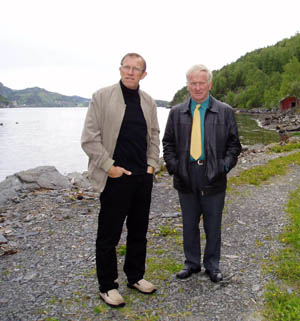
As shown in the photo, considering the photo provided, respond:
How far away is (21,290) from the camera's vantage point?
201 inches

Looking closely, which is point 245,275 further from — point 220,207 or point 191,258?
point 220,207

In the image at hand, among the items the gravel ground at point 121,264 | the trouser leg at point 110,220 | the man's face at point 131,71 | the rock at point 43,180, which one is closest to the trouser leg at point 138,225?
the trouser leg at point 110,220

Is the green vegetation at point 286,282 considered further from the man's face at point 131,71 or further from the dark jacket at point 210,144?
the man's face at point 131,71

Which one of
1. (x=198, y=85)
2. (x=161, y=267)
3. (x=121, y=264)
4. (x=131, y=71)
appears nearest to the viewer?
(x=131, y=71)

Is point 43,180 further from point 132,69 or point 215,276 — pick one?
point 132,69

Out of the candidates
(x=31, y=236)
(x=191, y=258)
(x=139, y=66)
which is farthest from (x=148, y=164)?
(x=31, y=236)

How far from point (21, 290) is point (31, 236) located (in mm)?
2675

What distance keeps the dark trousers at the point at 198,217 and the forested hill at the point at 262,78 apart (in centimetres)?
8692

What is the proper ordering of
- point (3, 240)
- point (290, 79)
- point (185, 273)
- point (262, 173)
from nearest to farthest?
point (185, 273) → point (3, 240) → point (262, 173) → point (290, 79)

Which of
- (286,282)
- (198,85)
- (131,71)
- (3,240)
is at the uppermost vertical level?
(131,71)

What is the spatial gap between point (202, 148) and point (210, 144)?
5.2 inches

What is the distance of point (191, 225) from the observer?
5.00 meters

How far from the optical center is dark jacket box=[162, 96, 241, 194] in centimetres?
451

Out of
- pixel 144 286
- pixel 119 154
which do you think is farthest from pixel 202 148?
pixel 144 286
